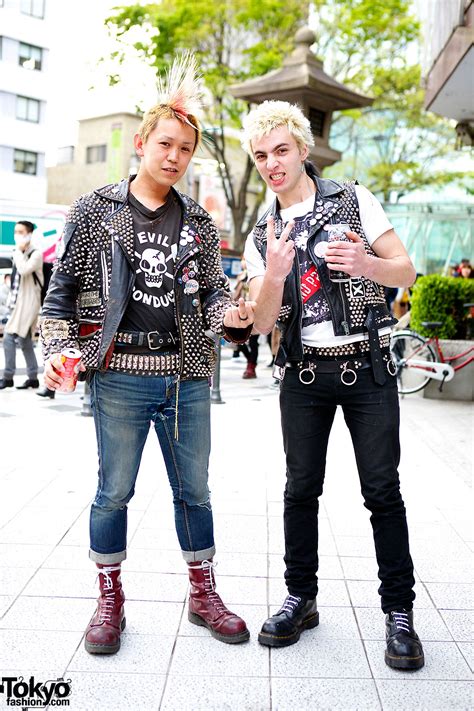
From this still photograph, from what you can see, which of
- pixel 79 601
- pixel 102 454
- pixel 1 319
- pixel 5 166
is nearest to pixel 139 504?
pixel 79 601

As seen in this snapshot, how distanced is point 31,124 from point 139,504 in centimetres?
3689

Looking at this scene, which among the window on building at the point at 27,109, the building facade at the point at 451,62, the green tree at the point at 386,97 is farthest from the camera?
the window on building at the point at 27,109

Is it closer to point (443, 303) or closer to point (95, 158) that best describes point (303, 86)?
point (443, 303)

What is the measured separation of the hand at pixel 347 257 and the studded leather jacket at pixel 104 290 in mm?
497

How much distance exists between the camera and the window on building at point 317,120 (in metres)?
13.0

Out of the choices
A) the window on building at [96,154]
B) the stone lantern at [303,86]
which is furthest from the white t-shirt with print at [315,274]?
the window on building at [96,154]

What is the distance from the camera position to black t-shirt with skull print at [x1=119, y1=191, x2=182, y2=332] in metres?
2.79

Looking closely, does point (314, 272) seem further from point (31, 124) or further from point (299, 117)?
point (31, 124)

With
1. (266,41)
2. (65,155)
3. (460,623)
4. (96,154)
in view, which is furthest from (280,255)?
(65,155)

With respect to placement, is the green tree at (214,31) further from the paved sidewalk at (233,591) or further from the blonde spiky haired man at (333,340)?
the blonde spiky haired man at (333,340)

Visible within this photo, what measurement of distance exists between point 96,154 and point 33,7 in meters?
7.62

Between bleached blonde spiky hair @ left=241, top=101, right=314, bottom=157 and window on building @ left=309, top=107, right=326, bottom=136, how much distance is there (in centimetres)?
1047

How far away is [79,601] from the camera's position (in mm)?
3219

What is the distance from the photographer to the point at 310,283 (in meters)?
2.83
